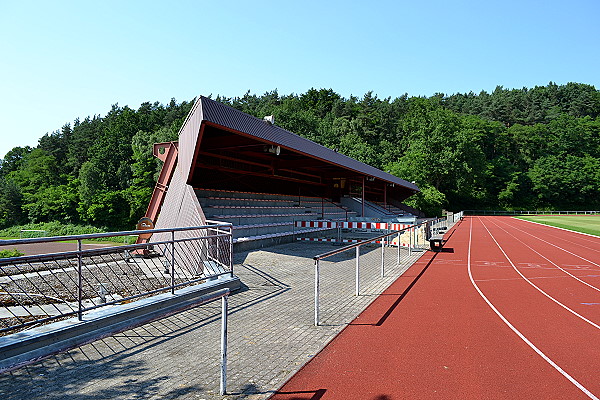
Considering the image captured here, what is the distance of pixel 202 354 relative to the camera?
4.55 m

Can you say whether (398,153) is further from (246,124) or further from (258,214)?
(246,124)

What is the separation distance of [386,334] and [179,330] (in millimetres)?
3253

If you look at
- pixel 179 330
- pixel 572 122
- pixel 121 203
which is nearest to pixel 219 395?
pixel 179 330

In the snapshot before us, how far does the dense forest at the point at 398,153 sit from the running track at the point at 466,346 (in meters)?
44.6

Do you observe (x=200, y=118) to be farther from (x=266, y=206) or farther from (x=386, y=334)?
(x=266, y=206)

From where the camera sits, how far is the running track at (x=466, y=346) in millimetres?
3910

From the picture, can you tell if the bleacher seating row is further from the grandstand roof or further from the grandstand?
the grandstand roof

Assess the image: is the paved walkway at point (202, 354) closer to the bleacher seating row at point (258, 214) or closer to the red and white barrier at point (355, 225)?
the bleacher seating row at point (258, 214)

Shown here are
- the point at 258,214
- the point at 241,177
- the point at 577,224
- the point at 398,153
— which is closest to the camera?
the point at 258,214

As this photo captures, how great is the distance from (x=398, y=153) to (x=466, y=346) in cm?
7384

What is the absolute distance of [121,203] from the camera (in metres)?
56.3

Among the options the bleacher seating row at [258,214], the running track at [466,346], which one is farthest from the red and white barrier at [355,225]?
the running track at [466,346]

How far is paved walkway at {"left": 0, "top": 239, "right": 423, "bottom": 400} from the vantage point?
143 inches

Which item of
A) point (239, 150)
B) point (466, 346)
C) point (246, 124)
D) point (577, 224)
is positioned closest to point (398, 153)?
point (577, 224)
